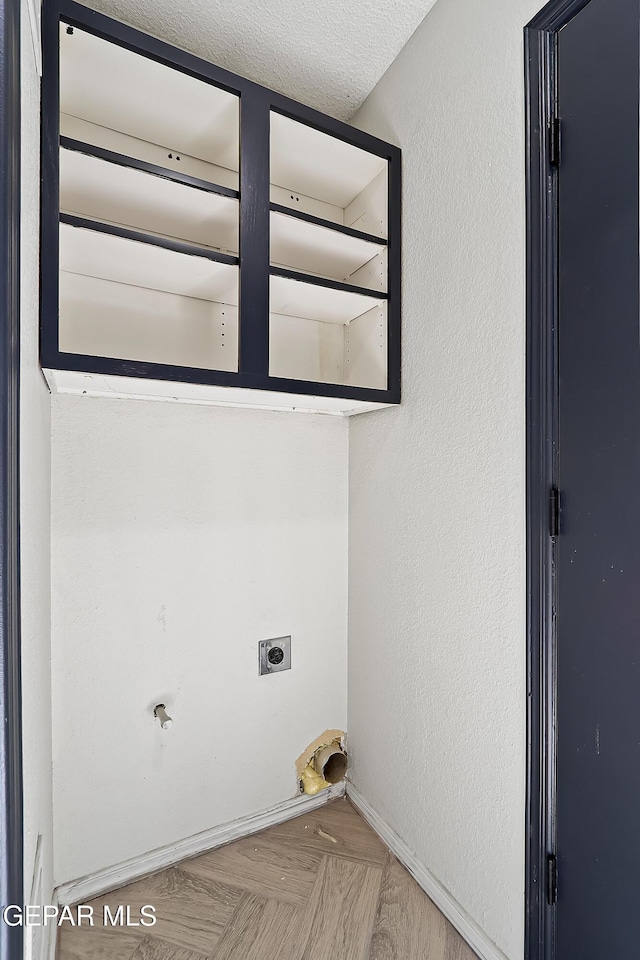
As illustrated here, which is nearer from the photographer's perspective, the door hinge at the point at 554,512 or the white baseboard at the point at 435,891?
the door hinge at the point at 554,512

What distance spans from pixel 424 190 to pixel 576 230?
0.54 meters

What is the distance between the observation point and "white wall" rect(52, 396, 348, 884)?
51.2 inches

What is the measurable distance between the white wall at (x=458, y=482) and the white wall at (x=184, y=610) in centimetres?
24

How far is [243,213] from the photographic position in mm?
1149

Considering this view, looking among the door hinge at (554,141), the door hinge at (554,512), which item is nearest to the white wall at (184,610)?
the door hinge at (554,512)

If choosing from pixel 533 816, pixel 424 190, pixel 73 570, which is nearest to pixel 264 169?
pixel 424 190

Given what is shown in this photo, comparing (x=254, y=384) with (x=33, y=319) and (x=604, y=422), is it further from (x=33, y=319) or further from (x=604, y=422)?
(x=604, y=422)

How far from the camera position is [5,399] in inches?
22.4

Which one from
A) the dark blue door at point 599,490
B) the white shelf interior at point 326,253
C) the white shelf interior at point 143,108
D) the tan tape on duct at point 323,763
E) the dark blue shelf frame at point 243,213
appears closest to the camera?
the dark blue door at point 599,490

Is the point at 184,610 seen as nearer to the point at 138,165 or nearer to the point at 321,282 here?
the point at 321,282

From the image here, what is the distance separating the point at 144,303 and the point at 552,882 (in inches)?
68.5

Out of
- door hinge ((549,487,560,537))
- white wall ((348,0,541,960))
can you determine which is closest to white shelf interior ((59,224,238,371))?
white wall ((348,0,541,960))

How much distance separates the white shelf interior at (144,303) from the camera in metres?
1.16

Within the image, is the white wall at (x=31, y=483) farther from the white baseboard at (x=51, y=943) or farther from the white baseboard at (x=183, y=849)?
the white baseboard at (x=183, y=849)
